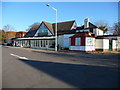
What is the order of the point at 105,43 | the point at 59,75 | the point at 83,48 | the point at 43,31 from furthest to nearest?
the point at 43,31 → the point at 105,43 → the point at 83,48 → the point at 59,75

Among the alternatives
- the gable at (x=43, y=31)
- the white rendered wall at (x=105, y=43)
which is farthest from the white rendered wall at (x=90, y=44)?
the gable at (x=43, y=31)

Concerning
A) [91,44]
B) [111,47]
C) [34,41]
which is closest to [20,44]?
[34,41]

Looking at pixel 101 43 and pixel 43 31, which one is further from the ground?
pixel 43 31

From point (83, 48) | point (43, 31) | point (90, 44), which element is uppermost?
point (43, 31)

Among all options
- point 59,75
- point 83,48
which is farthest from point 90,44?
point 59,75

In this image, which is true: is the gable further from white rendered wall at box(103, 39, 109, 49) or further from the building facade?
white rendered wall at box(103, 39, 109, 49)

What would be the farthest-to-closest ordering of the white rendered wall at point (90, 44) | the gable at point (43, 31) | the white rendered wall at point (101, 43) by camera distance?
1. the gable at point (43, 31)
2. the white rendered wall at point (101, 43)
3. the white rendered wall at point (90, 44)

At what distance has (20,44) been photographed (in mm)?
37094

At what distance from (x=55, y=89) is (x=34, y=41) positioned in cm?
2880

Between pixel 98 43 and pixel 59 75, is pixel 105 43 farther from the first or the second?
pixel 59 75

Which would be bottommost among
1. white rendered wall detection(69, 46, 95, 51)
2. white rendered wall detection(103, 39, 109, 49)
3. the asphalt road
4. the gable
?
the asphalt road

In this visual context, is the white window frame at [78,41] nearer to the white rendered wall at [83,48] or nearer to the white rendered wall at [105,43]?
the white rendered wall at [83,48]

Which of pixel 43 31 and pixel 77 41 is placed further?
pixel 43 31

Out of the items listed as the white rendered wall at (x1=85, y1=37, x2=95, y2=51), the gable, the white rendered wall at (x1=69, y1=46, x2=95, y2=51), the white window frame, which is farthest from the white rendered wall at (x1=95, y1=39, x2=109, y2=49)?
the gable
